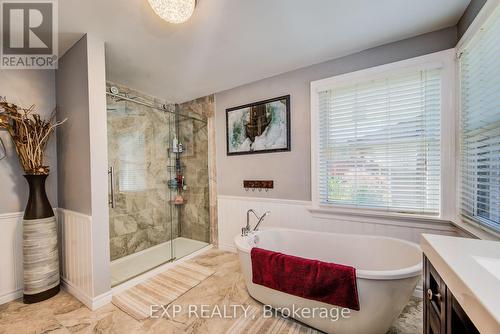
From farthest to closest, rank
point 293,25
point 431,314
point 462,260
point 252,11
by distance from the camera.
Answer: point 293,25 < point 252,11 < point 431,314 < point 462,260

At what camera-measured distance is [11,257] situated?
188 cm

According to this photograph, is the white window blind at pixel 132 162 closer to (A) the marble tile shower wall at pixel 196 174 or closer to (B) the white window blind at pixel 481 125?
(A) the marble tile shower wall at pixel 196 174

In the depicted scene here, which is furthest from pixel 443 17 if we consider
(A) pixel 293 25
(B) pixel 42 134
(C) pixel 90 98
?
(B) pixel 42 134

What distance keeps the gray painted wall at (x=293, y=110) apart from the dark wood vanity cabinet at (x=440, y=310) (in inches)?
57.1

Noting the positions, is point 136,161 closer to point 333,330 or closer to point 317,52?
point 317,52

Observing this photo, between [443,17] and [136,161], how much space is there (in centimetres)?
348

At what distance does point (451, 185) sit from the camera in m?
1.68

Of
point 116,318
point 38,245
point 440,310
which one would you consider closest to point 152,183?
point 38,245

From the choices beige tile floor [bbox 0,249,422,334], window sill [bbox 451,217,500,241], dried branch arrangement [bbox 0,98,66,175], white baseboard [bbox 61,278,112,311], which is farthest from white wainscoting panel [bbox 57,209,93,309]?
window sill [bbox 451,217,500,241]

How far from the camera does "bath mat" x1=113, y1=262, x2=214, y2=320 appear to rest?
1.78 metres

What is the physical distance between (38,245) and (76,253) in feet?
0.97

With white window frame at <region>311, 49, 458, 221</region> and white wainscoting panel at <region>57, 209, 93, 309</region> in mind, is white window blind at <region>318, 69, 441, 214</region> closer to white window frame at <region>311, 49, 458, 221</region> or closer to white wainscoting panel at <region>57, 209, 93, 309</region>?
white window frame at <region>311, 49, 458, 221</region>

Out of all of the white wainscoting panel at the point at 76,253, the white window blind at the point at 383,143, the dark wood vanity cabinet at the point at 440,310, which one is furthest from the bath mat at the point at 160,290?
the dark wood vanity cabinet at the point at 440,310

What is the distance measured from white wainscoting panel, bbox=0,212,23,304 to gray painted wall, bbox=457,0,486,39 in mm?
3976
